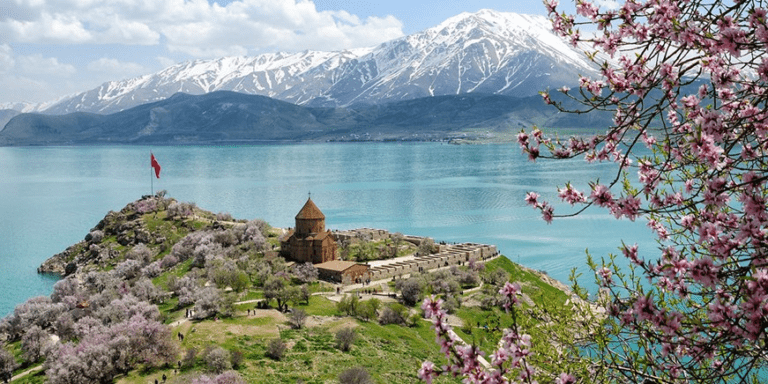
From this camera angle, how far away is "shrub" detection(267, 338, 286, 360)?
2859 cm

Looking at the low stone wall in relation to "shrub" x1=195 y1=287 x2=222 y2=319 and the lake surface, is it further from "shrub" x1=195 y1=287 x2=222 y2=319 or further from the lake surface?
"shrub" x1=195 y1=287 x2=222 y2=319

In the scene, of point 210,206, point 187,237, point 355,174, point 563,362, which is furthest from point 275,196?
point 563,362

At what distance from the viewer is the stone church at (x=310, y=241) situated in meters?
49.0

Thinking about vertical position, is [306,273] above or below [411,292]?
above

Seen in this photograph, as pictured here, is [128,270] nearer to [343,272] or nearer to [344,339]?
[343,272]

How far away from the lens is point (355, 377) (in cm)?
2517

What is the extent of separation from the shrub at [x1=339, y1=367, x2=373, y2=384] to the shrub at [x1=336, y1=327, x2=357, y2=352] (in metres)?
4.97

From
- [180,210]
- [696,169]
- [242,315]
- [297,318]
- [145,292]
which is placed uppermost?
[696,169]

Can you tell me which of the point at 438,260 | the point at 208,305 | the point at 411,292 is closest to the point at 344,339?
the point at 208,305

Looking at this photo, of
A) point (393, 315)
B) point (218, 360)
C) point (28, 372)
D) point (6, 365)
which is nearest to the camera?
point (218, 360)

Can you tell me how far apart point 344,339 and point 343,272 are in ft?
50.7

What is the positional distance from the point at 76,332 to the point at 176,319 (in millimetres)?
5289

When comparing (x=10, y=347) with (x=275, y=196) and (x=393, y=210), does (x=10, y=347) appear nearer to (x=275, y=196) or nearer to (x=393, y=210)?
(x=393, y=210)

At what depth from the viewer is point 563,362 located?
7.68 m
